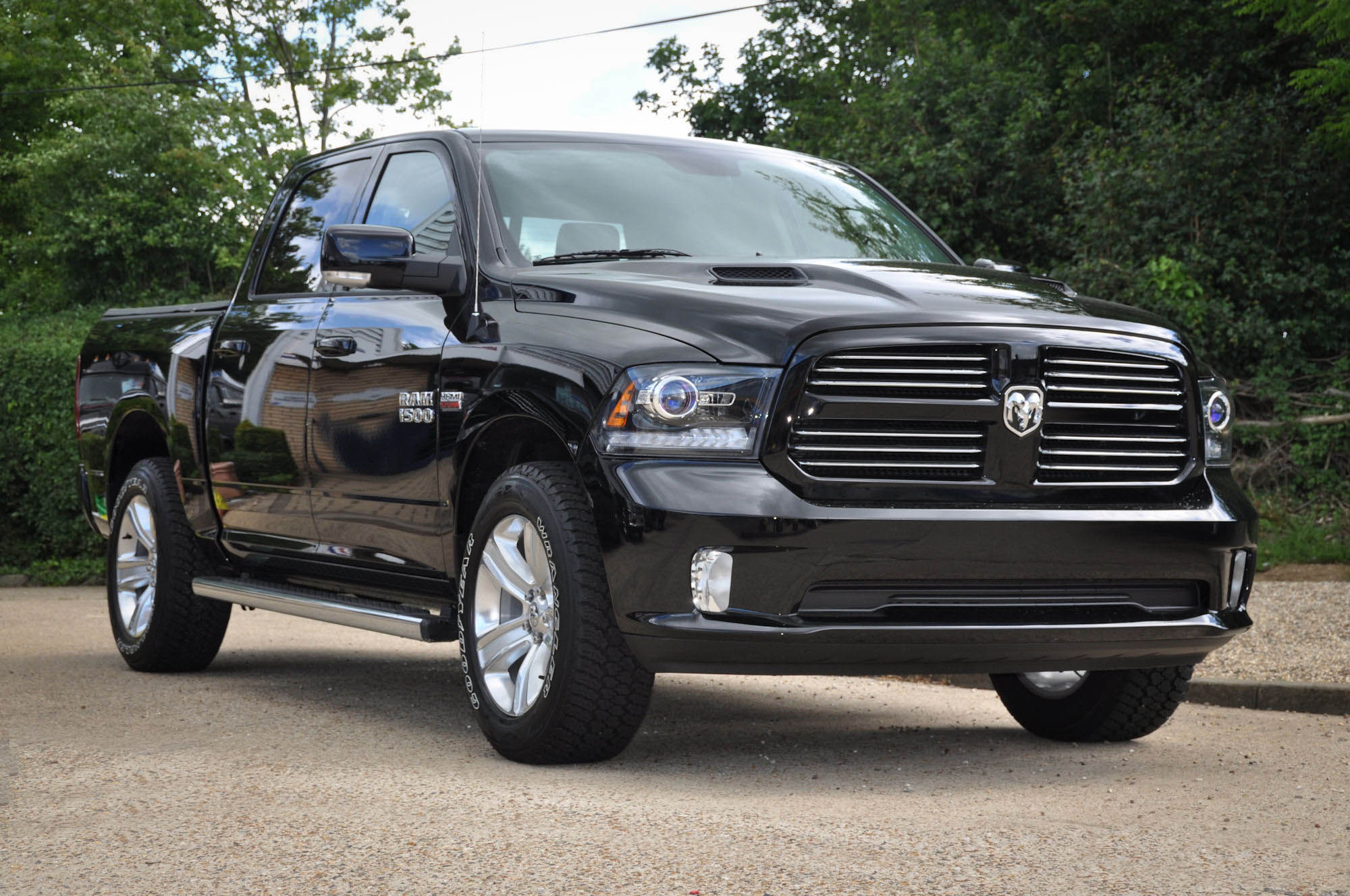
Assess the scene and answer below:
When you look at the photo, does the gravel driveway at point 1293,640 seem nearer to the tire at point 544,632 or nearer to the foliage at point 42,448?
the tire at point 544,632

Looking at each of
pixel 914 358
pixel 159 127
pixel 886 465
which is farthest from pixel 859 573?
pixel 159 127

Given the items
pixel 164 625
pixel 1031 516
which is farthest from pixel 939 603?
pixel 164 625

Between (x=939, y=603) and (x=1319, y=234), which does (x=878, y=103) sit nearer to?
(x=1319, y=234)

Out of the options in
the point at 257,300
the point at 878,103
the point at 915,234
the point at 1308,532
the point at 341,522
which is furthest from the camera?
the point at 878,103

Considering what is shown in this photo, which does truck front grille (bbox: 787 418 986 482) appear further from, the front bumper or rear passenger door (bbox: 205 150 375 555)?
rear passenger door (bbox: 205 150 375 555)

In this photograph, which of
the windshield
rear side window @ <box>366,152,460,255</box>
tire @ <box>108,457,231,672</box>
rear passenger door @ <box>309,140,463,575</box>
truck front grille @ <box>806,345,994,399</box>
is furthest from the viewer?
tire @ <box>108,457,231,672</box>

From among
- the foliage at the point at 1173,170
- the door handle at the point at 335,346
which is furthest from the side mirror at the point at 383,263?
the foliage at the point at 1173,170

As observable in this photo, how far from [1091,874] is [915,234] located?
3.28m

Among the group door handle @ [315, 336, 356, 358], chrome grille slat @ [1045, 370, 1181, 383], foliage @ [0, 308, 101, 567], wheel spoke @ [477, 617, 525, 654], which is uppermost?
chrome grille slat @ [1045, 370, 1181, 383]

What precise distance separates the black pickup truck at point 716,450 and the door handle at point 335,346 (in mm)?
15

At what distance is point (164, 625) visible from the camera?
7363mm

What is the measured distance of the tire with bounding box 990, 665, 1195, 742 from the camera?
5680mm

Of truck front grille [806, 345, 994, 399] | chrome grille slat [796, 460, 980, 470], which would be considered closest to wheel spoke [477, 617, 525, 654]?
chrome grille slat [796, 460, 980, 470]

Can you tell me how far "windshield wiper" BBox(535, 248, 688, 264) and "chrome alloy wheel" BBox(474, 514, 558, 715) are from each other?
104cm
